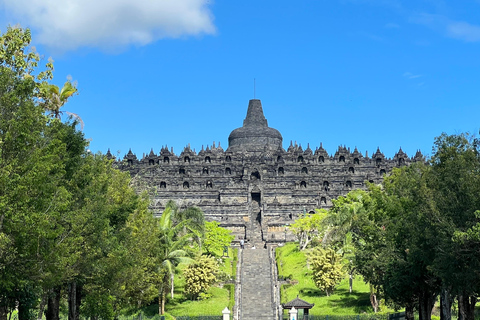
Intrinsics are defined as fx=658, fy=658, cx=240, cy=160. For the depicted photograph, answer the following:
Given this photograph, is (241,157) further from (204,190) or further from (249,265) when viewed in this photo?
(249,265)

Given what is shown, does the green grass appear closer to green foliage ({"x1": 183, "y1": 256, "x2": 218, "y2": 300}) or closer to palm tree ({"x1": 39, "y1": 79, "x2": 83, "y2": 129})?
green foliage ({"x1": 183, "y1": 256, "x2": 218, "y2": 300})

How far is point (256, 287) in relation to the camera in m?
57.4

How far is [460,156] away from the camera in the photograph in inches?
1173

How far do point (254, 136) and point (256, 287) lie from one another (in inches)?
2382

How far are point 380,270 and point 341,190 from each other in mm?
56581

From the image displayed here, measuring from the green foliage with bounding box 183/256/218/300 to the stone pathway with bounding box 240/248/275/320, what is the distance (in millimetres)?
3282

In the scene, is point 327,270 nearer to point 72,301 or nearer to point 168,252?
point 168,252

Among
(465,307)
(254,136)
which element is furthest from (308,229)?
(254,136)

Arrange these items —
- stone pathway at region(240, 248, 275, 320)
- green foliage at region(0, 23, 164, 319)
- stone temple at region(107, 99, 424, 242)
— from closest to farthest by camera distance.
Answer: green foliage at region(0, 23, 164, 319)
stone pathway at region(240, 248, 275, 320)
stone temple at region(107, 99, 424, 242)

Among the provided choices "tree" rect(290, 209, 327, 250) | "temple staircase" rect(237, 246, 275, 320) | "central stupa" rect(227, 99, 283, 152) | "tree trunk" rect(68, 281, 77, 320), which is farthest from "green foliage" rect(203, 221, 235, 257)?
"central stupa" rect(227, 99, 283, 152)

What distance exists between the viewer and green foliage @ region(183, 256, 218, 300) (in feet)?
175

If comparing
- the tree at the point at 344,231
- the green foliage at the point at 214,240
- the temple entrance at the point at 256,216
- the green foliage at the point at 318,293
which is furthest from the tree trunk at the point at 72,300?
the temple entrance at the point at 256,216

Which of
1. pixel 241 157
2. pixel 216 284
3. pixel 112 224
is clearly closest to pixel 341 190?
pixel 241 157

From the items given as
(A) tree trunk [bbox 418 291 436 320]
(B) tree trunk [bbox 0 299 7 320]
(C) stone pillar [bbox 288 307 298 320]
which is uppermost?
(B) tree trunk [bbox 0 299 7 320]
